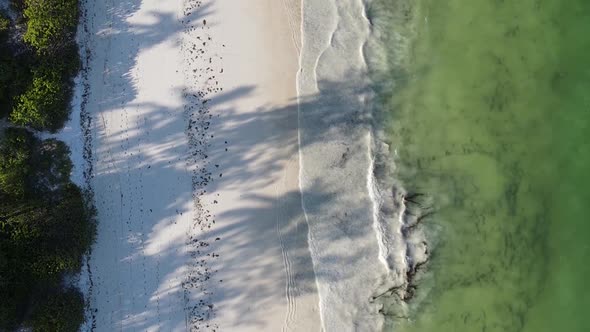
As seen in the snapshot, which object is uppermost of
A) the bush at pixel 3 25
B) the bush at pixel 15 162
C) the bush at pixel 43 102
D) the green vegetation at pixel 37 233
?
the bush at pixel 3 25

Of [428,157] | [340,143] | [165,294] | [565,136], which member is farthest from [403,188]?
[165,294]

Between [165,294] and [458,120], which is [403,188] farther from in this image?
[165,294]

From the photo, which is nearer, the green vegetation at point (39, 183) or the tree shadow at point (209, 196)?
the green vegetation at point (39, 183)

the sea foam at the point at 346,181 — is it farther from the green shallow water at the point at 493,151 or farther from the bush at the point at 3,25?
the bush at the point at 3,25

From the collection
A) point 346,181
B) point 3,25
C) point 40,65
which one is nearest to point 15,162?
point 40,65

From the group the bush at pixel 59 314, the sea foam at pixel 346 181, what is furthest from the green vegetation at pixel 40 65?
the sea foam at pixel 346 181

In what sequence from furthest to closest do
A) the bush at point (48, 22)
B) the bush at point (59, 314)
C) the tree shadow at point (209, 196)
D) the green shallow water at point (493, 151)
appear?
the green shallow water at point (493, 151)
the tree shadow at point (209, 196)
the bush at point (48, 22)
the bush at point (59, 314)

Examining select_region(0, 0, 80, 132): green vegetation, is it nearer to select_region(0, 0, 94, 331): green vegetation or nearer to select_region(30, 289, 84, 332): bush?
select_region(0, 0, 94, 331): green vegetation
